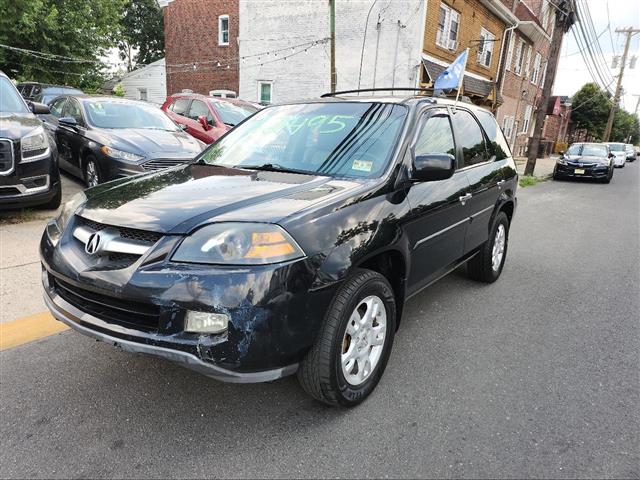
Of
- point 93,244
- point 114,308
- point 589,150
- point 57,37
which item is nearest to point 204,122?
point 93,244

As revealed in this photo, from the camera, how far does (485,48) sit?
2119cm

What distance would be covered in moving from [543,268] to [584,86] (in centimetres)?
5172

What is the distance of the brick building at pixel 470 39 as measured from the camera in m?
16.2

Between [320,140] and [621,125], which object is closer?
[320,140]

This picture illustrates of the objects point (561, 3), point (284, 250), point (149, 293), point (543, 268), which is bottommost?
point (543, 268)

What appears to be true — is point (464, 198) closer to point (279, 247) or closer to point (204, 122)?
point (279, 247)

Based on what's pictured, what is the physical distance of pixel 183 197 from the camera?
247 centimetres

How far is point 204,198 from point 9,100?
5.24m

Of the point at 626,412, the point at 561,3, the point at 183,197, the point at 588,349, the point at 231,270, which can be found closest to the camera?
the point at 231,270

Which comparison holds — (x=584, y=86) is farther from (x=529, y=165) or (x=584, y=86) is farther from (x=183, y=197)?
(x=183, y=197)

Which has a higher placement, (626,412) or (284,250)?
(284,250)

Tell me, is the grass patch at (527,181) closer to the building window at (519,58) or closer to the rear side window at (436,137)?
the building window at (519,58)

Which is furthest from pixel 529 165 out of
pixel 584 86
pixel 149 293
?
pixel 584 86

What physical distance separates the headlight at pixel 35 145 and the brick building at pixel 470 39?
527 inches
